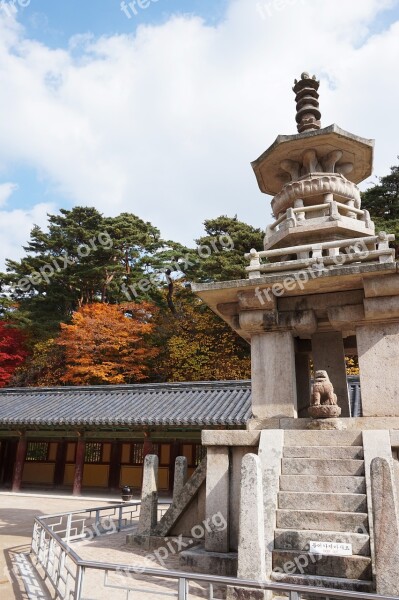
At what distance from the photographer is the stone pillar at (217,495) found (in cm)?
663

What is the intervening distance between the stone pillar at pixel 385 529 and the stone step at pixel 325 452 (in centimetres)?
116

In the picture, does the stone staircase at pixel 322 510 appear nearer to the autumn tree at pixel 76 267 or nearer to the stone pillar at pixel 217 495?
the stone pillar at pixel 217 495

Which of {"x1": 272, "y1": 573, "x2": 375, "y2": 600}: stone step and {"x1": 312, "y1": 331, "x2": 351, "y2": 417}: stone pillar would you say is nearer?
{"x1": 272, "y1": 573, "x2": 375, "y2": 600}: stone step

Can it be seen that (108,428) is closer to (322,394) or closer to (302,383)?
(302,383)

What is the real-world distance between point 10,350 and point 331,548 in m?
31.3

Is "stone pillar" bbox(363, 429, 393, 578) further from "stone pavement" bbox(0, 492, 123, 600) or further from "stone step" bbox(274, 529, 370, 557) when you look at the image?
"stone pavement" bbox(0, 492, 123, 600)

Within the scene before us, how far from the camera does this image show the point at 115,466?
21.3 metres

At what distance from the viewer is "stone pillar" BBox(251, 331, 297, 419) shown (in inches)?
305

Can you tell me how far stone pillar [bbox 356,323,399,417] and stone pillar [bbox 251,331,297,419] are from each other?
124 centimetres

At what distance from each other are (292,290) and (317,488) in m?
3.46

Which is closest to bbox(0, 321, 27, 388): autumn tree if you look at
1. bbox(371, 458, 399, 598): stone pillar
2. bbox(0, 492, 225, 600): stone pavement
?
bbox(0, 492, 225, 600): stone pavement

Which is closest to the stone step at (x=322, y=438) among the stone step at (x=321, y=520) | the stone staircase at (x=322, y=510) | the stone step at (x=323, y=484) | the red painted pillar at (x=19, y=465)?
the stone staircase at (x=322, y=510)

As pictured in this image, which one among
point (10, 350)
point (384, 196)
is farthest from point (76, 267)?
point (384, 196)

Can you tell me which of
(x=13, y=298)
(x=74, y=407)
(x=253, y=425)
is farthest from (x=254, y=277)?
(x=13, y=298)
